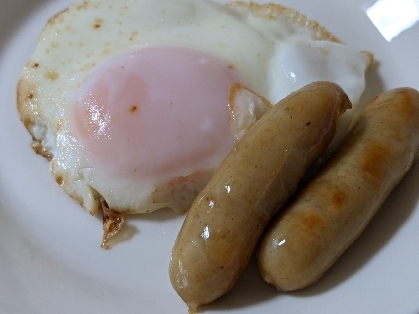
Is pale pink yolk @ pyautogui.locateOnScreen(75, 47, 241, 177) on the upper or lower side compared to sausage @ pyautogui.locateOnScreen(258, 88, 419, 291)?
lower

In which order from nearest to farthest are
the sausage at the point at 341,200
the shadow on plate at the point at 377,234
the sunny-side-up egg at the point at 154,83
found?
the sausage at the point at 341,200, the shadow on plate at the point at 377,234, the sunny-side-up egg at the point at 154,83

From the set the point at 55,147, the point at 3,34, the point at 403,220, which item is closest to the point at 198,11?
the point at 55,147

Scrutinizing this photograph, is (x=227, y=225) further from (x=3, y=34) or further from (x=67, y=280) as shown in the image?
(x=3, y=34)

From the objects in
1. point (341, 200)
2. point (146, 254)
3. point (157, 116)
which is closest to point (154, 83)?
point (157, 116)

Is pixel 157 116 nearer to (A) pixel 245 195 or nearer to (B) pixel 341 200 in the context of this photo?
(A) pixel 245 195

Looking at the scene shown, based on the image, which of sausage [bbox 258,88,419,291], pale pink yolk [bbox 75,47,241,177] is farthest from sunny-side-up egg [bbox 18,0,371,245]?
sausage [bbox 258,88,419,291]

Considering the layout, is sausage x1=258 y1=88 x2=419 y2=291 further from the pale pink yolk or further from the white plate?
the pale pink yolk

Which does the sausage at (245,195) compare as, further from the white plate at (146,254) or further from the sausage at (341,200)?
the white plate at (146,254)

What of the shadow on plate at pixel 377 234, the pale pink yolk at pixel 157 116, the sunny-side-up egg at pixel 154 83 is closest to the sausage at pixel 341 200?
the shadow on plate at pixel 377 234
